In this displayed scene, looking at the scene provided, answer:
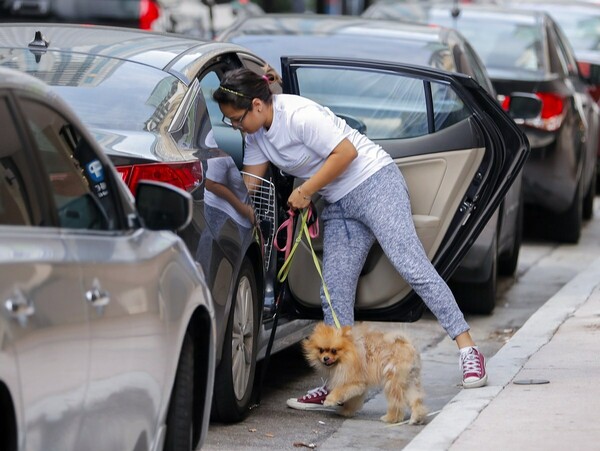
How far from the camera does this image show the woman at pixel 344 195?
669cm

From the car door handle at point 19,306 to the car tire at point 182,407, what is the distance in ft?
4.15

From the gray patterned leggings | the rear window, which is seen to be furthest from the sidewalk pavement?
the rear window

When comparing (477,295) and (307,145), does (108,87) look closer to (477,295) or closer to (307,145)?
(307,145)

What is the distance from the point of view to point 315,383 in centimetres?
766

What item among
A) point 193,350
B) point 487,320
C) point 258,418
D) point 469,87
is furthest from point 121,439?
point 487,320

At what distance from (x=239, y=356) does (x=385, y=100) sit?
2276 mm

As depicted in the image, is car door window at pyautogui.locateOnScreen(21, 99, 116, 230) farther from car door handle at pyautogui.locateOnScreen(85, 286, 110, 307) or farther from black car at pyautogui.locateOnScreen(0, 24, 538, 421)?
black car at pyautogui.locateOnScreen(0, 24, 538, 421)

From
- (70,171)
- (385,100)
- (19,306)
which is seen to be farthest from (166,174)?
(385,100)

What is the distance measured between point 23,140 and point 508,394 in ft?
10.1

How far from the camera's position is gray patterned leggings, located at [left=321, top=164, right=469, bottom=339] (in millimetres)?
6848

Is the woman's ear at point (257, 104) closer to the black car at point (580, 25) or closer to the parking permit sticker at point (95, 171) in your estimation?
the parking permit sticker at point (95, 171)

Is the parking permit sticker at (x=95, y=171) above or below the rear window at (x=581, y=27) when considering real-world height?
above

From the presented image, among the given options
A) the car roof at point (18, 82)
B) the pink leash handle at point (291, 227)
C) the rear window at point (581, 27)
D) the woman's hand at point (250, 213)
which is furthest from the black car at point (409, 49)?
the rear window at point (581, 27)

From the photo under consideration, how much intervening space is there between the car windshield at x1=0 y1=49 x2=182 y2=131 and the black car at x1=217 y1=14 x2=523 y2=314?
2.85 metres
